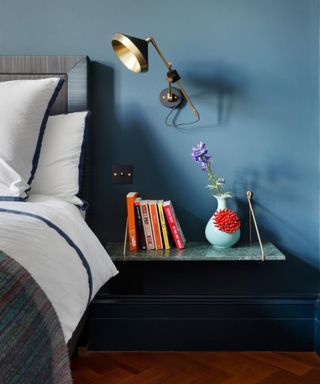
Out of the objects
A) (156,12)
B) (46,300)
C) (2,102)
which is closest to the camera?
(46,300)

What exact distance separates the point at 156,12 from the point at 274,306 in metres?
1.41

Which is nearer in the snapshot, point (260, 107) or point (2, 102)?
point (2, 102)

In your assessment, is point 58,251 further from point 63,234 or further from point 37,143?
point 37,143

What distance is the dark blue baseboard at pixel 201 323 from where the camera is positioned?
2.19 metres

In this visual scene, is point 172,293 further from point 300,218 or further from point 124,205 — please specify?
point 300,218

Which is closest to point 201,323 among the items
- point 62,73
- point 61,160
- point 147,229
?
point 147,229

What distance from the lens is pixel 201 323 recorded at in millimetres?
2201

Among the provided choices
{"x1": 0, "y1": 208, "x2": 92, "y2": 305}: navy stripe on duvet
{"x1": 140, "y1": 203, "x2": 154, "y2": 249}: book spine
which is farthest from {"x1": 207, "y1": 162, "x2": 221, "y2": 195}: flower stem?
{"x1": 0, "y1": 208, "x2": 92, "y2": 305}: navy stripe on duvet

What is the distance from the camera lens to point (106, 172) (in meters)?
2.25

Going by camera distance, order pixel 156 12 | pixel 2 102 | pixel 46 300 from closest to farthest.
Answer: pixel 46 300, pixel 2 102, pixel 156 12

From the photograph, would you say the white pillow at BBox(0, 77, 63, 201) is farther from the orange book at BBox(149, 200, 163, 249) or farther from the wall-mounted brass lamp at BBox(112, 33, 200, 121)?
the orange book at BBox(149, 200, 163, 249)

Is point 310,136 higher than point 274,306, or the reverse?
point 310,136

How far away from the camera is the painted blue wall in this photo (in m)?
2.19

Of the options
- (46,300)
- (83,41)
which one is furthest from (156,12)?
(46,300)
